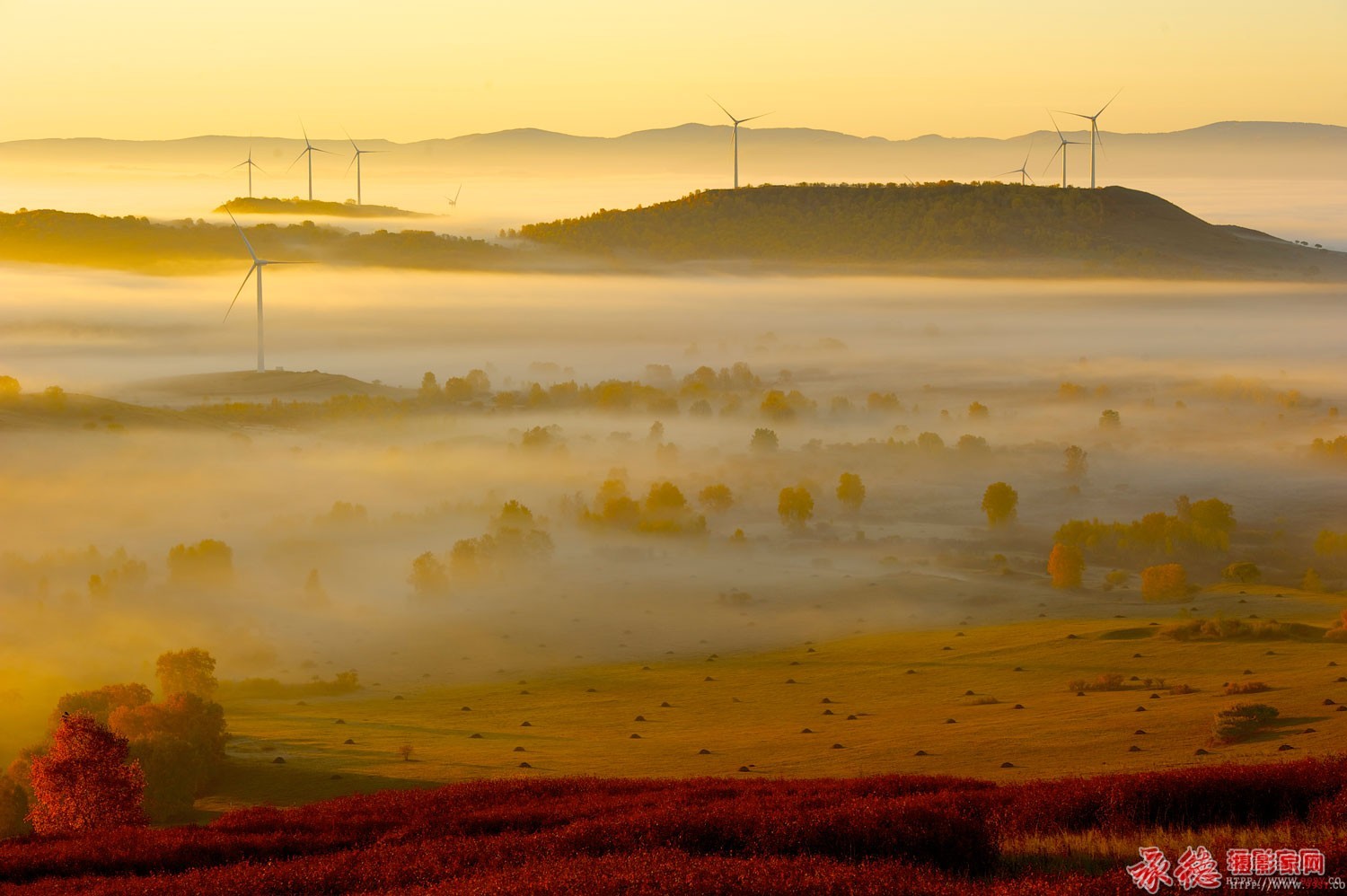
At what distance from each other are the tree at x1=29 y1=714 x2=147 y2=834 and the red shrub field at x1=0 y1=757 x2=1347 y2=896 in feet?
135

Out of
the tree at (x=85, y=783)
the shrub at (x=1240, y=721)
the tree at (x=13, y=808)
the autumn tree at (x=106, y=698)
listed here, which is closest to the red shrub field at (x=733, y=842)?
the tree at (x=85, y=783)

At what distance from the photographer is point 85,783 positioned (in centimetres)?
7338

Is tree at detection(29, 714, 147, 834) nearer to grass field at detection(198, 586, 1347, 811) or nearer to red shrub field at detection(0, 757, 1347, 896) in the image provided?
grass field at detection(198, 586, 1347, 811)

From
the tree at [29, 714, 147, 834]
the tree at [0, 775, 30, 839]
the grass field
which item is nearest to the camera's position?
the tree at [29, 714, 147, 834]

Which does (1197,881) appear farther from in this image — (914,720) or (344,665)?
(344,665)

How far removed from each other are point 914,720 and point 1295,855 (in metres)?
97.7

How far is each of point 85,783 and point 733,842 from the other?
191 feet

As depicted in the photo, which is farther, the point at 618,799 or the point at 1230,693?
the point at 1230,693

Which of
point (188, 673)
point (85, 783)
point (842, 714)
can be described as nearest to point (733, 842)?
point (85, 783)

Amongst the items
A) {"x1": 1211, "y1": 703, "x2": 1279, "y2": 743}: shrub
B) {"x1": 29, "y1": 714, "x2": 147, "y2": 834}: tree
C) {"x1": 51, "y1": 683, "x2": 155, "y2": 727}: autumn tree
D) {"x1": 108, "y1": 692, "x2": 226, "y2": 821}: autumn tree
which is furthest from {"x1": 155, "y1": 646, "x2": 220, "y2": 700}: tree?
{"x1": 1211, "y1": 703, "x2": 1279, "y2": 743}: shrub

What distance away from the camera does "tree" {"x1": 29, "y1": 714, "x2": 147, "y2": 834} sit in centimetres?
7212

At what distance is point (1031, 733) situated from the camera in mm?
98062

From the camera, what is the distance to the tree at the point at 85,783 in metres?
72.1

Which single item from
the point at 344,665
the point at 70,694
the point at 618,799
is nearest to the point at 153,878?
the point at 618,799
